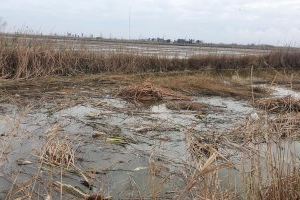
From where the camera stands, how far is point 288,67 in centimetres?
3014

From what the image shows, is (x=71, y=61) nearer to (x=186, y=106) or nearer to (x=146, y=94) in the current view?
(x=146, y=94)

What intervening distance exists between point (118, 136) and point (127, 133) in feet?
1.20

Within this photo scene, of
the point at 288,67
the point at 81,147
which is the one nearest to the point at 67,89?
the point at 81,147

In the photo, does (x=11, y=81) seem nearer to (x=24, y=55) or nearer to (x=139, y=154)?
(x=24, y=55)

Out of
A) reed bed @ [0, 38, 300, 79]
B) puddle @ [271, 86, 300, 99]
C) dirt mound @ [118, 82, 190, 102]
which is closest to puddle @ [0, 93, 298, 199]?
dirt mound @ [118, 82, 190, 102]

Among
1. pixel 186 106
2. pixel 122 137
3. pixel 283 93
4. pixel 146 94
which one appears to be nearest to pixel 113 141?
pixel 122 137

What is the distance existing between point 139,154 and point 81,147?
93cm

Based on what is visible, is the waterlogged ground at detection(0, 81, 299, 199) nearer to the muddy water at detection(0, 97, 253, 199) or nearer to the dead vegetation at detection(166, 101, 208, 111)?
the muddy water at detection(0, 97, 253, 199)

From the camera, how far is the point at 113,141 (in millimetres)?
7590

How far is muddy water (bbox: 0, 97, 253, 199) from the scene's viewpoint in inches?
213

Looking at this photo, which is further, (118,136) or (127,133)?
(127,133)

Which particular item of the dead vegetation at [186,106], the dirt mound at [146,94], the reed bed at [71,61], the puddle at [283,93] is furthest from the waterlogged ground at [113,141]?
the reed bed at [71,61]

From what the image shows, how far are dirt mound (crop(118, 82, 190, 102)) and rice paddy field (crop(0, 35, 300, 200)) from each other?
0.03 meters

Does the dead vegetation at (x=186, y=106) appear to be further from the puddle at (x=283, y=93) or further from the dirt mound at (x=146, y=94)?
the puddle at (x=283, y=93)
